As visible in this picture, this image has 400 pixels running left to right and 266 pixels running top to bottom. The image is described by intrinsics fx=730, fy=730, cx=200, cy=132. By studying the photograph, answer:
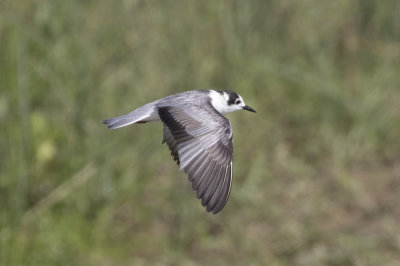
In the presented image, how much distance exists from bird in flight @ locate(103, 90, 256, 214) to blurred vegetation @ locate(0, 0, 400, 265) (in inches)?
74.9

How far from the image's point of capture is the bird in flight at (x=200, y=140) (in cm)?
285

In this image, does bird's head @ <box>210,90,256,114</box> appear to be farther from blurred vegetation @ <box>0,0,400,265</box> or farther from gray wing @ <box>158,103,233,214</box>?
blurred vegetation @ <box>0,0,400,265</box>

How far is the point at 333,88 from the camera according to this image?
647 cm

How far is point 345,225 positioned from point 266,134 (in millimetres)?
1139

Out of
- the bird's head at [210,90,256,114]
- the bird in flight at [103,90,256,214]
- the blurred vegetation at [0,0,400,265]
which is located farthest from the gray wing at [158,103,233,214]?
the blurred vegetation at [0,0,400,265]

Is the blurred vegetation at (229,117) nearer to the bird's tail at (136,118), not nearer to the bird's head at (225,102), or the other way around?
the bird's head at (225,102)

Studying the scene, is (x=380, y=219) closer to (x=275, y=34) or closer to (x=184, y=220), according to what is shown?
(x=184, y=220)

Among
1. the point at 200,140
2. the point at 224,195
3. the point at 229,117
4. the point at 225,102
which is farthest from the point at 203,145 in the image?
the point at 229,117

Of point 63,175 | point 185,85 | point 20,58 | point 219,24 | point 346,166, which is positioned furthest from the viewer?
point 219,24

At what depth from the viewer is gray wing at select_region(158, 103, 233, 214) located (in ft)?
9.48

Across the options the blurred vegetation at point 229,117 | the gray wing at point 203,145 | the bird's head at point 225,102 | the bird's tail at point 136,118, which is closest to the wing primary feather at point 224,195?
the gray wing at point 203,145

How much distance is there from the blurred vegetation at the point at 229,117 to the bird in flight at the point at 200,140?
190 centimetres

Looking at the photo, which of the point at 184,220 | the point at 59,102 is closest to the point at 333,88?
the point at 184,220

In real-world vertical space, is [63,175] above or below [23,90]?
below
